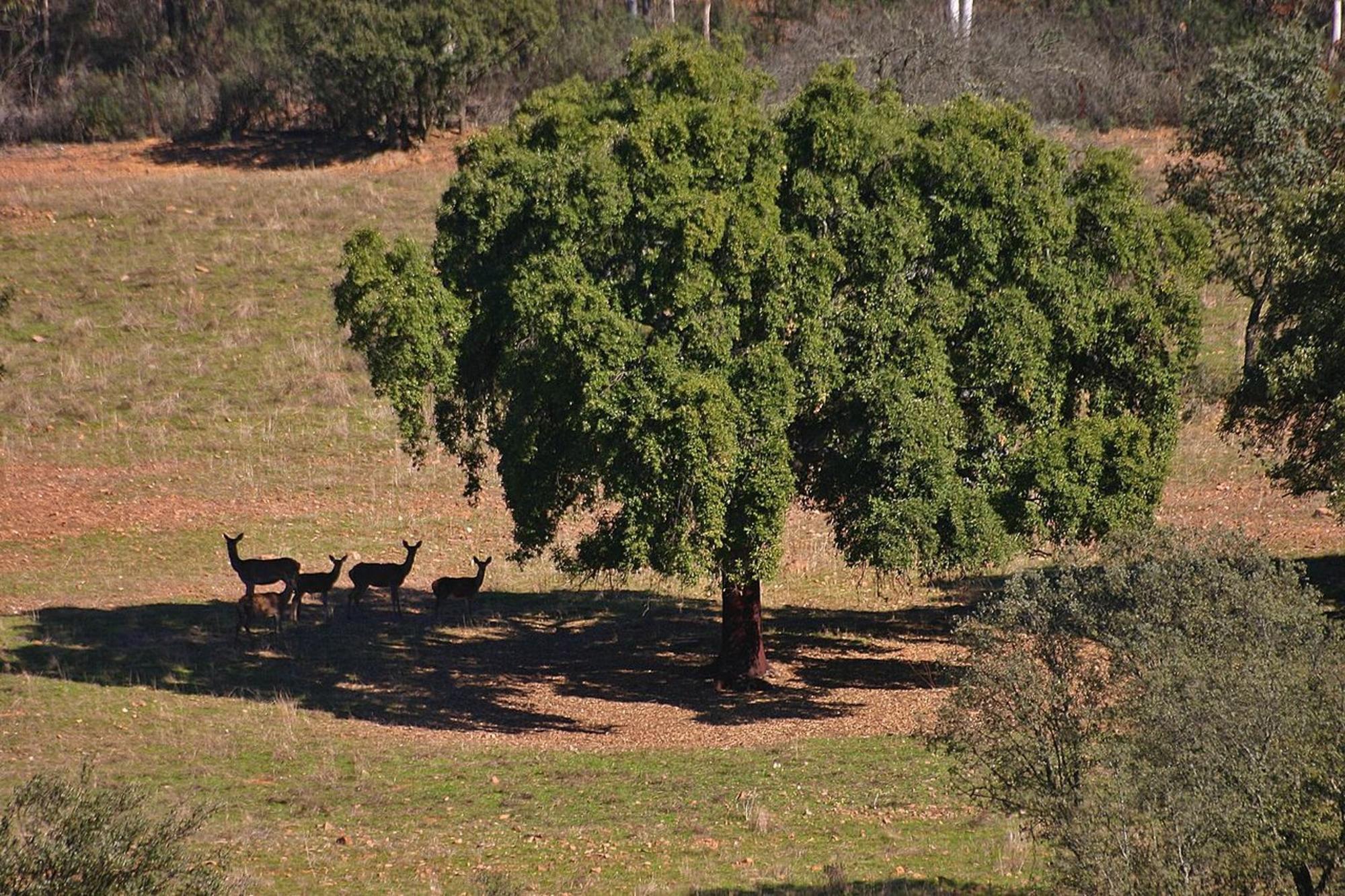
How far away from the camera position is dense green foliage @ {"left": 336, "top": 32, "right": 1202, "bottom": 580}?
64.2 feet

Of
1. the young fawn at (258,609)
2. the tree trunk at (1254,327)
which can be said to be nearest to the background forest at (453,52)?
the tree trunk at (1254,327)

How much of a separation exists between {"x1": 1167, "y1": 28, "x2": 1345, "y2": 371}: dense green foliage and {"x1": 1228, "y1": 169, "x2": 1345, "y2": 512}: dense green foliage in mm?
5921

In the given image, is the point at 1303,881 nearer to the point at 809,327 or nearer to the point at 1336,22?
the point at 809,327

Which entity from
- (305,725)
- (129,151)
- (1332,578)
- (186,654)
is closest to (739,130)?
(305,725)

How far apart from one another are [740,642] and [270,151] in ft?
152

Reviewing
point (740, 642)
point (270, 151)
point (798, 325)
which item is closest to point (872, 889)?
point (798, 325)

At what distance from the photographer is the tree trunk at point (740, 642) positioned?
2288 cm

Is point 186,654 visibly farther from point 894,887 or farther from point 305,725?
point 894,887

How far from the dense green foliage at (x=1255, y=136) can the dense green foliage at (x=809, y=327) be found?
8154mm

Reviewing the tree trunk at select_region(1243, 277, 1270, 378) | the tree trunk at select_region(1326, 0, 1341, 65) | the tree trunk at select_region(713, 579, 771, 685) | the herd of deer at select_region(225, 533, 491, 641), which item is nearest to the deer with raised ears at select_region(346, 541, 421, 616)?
the herd of deer at select_region(225, 533, 491, 641)

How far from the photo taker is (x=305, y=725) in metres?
20.9

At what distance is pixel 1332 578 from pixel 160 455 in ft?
83.3

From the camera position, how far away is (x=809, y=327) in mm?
20094

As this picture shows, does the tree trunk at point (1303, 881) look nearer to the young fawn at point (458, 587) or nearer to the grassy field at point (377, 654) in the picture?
the grassy field at point (377, 654)
